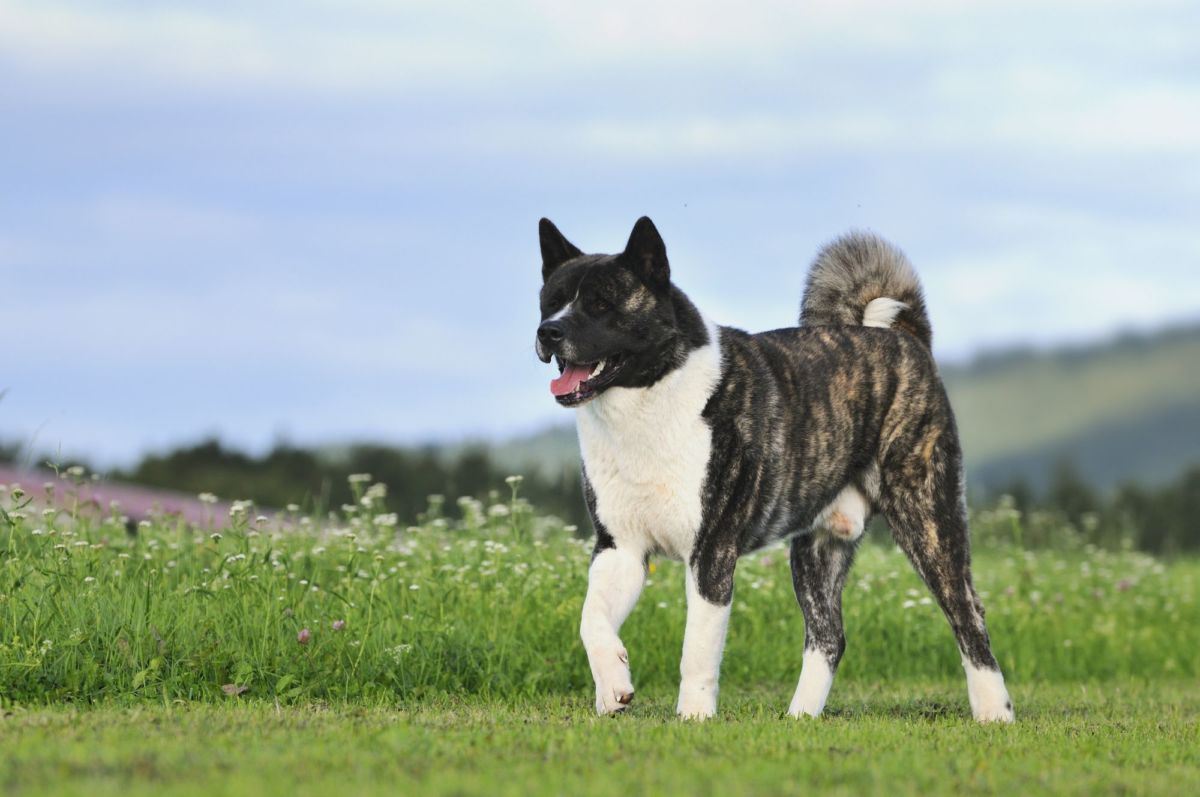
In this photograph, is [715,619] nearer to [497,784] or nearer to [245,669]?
[497,784]

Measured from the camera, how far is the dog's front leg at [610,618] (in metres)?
6.76

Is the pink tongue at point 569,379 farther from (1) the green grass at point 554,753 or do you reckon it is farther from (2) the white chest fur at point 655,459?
(1) the green grass at point 554,753

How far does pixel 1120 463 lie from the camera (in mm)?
64562

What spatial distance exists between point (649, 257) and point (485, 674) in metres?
2.94

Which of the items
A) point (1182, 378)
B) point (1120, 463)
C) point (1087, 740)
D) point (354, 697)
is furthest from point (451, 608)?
point (1182, 378)

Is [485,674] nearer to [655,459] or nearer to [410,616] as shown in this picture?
[410,616]

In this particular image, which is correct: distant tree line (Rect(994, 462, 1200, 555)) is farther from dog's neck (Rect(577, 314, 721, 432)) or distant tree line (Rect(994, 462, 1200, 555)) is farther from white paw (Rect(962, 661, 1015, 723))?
dog's neck (Rect(577, 314, 721, 432))

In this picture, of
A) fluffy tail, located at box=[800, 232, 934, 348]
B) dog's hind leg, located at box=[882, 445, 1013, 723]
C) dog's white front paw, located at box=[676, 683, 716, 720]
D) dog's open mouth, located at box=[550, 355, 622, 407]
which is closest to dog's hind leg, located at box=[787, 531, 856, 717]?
dog's hind leg, located at box=[882, 445, 1013, 723]

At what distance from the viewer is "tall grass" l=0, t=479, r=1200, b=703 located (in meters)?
7.77

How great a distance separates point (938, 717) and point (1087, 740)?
49.5 inches

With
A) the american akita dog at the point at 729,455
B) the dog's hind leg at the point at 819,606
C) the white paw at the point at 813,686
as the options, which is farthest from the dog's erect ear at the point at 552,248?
the white paw at the point at 813,686

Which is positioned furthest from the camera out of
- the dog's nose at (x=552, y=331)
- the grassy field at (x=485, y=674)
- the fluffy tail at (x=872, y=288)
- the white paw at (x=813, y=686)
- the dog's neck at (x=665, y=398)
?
the fluffy tail at (x=872, y=288)

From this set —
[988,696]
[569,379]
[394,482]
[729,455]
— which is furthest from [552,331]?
[394,482]

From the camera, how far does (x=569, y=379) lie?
6832mm
